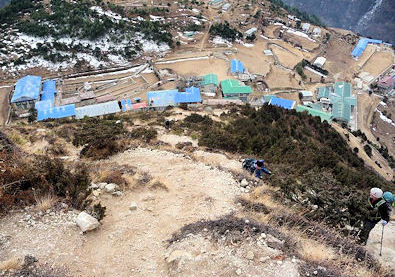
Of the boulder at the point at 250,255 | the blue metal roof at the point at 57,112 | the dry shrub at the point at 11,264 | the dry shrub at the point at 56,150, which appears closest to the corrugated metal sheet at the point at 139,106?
the blue metal roof at the point at 57,112

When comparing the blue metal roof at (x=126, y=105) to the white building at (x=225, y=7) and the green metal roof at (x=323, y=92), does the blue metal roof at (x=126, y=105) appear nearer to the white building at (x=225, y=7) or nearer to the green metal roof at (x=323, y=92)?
the green metal roof at (x=323, y=92)

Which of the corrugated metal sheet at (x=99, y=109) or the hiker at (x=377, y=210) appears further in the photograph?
the corrugated metal sheet at (x=99, y=109)

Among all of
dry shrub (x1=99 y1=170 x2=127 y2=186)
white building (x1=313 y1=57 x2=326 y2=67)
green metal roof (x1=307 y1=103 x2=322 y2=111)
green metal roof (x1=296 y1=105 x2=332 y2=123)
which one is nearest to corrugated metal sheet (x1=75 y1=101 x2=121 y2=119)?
green metal roof (x1=296 y1=105 x2=332 y2=123)

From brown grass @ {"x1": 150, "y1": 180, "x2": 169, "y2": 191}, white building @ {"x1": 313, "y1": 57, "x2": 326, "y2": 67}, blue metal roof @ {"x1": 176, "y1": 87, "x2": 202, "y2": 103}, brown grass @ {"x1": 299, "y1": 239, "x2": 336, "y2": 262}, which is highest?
brown grass @ {"x1": 299, "y1": 239, "x2": 336, "y2": 262}

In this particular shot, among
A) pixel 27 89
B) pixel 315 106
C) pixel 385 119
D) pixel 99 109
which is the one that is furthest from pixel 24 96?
pixel 385 119

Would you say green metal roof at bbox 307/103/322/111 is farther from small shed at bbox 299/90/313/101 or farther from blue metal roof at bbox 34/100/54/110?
blue metal roof at bbox 34/100/54/110

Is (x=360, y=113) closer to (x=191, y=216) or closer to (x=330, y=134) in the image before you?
(x=330, y=134)
